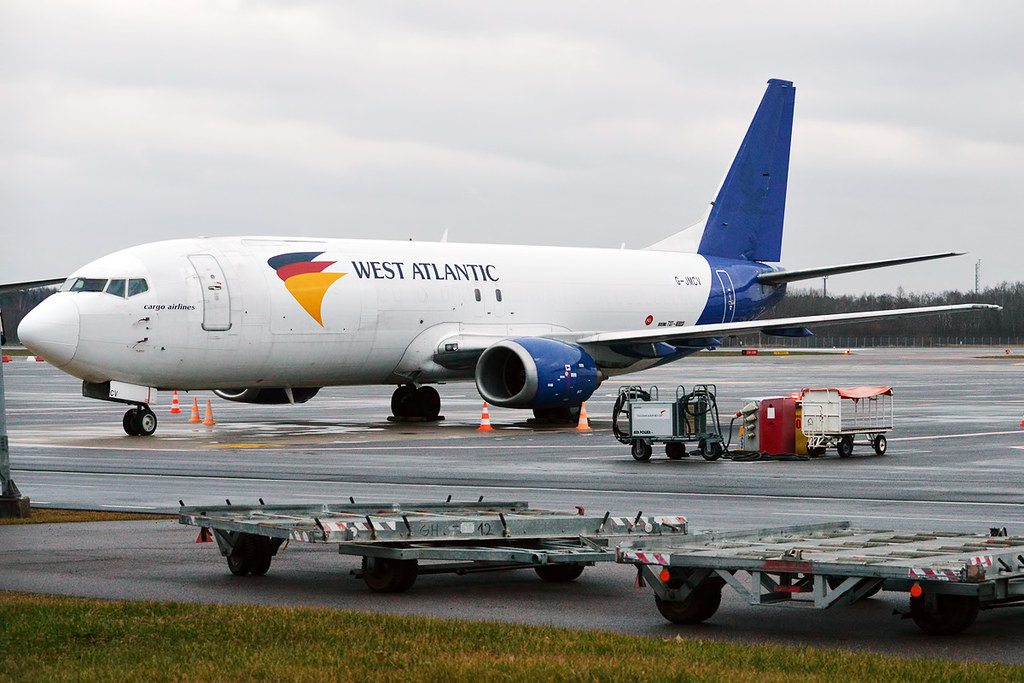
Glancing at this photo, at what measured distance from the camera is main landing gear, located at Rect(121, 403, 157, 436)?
27797mm

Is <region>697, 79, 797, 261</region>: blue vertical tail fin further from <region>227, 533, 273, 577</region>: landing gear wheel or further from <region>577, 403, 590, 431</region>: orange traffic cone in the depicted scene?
<region>227, 533, 273, 577</region>: landing gear wheel

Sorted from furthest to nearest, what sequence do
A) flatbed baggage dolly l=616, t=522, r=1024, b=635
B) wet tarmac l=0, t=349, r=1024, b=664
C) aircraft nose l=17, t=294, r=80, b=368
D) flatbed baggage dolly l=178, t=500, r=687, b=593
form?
1. aircraft nose l=17, t=294, r=80, b=368
2. flatbed baggage dolly l=178, t=500, r=687, b=593
3. wet tarmac l=0, t=349, r=1024, b=664
4. flatbed baggage dolly l=616, t=522, r=1024, b=635

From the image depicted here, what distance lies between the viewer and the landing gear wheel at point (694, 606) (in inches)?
364

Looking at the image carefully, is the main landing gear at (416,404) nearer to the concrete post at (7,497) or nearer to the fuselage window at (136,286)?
the fuselage window at (136,286)

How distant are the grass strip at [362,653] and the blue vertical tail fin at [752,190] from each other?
30.4 m

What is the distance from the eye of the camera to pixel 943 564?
8.75 meters

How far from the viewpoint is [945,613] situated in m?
8.74

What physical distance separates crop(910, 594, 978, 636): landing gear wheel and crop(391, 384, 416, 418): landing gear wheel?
2423 centimetres

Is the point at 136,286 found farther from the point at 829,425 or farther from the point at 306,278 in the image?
the point at 829,425

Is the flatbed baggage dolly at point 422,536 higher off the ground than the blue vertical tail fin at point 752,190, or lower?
lower

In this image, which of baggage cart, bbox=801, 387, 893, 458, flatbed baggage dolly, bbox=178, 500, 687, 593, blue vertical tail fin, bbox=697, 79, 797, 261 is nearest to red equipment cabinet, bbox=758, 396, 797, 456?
baggage cart, bbox=801, 387, 893, 458

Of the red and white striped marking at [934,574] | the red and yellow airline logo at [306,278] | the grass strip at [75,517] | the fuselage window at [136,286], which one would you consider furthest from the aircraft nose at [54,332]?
the red and white striped marking at [934,574]

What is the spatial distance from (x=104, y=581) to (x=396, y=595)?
230 centimetres

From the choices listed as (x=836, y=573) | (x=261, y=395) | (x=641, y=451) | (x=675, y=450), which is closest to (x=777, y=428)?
(x=675, y=450)
